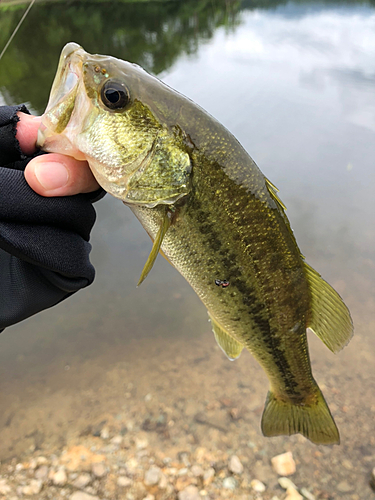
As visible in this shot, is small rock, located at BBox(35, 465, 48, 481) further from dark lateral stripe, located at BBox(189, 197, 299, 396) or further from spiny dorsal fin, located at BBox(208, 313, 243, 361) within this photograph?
dark lateral stripe, located at BBox(189, 197, 299, 396)

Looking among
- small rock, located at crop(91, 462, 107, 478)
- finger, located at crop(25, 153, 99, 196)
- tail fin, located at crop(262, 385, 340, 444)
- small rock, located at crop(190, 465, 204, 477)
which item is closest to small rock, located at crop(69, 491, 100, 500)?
small rock, located at crop(91, 462, 107, 478)

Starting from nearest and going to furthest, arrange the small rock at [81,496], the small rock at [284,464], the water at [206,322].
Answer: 1. the small rock at [81,496]
2. the small rock at [284,464]
3. the water at [206,322]

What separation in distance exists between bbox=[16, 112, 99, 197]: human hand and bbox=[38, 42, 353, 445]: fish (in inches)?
2.6

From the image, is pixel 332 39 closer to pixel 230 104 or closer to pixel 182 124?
pixel 230 104

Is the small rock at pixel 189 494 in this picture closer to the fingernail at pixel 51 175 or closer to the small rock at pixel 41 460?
the small rock at pixel 41 460

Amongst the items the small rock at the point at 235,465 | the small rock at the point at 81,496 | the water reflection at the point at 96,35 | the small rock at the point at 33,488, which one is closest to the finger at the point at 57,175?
the small rock at the point at 81,496

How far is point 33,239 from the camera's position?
1.57 metres

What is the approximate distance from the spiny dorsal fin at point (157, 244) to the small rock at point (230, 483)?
2432mm

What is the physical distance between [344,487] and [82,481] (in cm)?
237

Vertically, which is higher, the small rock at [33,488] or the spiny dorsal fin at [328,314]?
the spiny dorsal fin at [328,314]

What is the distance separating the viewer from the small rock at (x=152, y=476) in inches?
115

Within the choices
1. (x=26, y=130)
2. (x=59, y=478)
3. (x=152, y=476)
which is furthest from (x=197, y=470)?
(x=26, y=130)

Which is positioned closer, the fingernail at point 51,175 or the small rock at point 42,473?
the fingernail at point 51,175

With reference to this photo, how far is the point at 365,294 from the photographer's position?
5391mm
